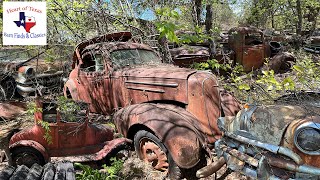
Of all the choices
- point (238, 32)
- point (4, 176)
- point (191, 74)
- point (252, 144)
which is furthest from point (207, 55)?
point (4, 176)

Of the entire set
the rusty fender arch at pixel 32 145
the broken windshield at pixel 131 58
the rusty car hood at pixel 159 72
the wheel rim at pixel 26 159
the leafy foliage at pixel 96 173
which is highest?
the broken windshield at pixel 131 58

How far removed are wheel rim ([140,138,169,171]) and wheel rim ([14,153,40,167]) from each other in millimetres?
1568

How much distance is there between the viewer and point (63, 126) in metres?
4.25

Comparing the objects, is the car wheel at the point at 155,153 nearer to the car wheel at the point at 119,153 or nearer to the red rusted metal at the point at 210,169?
the car wheel at the point at 119,153

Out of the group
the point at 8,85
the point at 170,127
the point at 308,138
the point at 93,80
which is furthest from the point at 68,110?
the point at 8,85

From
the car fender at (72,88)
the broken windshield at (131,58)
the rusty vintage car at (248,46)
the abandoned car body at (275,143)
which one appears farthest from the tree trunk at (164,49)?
the abandoned car body at (275,143)

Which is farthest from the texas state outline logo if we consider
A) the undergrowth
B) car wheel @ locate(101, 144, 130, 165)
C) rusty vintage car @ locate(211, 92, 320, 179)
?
rusty vintage car @ locate(211, 92, 320, 179)

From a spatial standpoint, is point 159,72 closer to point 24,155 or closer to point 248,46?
point 24,155

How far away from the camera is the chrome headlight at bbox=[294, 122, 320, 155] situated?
2.77 metres

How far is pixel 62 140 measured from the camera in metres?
4.27

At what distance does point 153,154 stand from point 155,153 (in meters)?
0.06

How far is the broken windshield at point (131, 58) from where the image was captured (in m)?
5.86

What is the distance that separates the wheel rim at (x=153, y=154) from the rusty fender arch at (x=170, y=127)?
25 centimetres

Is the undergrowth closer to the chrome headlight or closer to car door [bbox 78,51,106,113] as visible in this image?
the chrome headlight
